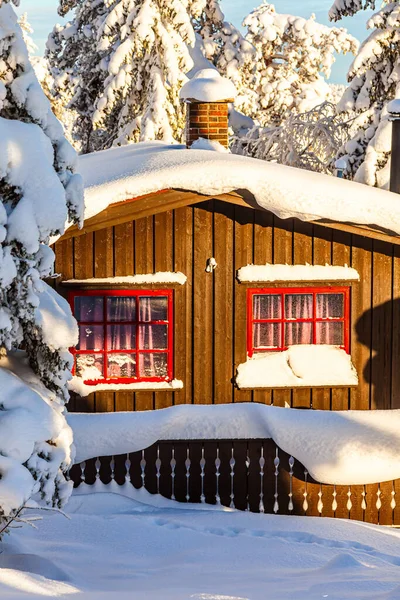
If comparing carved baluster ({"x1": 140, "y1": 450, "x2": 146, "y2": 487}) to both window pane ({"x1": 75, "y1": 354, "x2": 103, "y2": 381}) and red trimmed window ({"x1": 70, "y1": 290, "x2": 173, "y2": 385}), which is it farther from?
Result: window pane ({"x1": 75, "y1": 354, "x2": 103, "y2": 381})

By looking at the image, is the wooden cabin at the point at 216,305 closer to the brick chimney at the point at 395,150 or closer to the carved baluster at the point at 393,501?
the brick chimney at the point at 395,150

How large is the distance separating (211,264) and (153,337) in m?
1.28

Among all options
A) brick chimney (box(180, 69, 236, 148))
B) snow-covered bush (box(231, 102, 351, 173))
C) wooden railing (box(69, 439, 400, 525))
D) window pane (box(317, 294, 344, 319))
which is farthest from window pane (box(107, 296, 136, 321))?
snow-covered bush (box(231, 102, 351, 173))

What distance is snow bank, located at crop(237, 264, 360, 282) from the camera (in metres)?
11.6

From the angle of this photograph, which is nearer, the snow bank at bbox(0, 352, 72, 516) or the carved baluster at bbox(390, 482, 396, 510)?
the snow bank at bbox(0, 352, 72, 516)

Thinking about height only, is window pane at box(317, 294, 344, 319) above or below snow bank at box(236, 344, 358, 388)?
above

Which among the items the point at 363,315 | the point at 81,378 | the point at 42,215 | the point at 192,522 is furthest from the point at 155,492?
the point at 42,215

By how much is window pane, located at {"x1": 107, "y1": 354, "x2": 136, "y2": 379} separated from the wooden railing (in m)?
1.30

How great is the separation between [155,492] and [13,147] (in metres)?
5.61

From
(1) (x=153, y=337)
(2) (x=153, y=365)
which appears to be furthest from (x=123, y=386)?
(1) (x=153, y=337)

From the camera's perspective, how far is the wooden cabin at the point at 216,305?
11.4m

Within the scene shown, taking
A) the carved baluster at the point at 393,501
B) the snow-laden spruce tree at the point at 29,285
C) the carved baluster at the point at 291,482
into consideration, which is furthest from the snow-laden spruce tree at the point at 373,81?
the snow-laden spruce tree at the point at 29,285

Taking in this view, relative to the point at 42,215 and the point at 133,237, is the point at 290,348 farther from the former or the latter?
the point at 42,215

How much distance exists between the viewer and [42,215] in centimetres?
684
